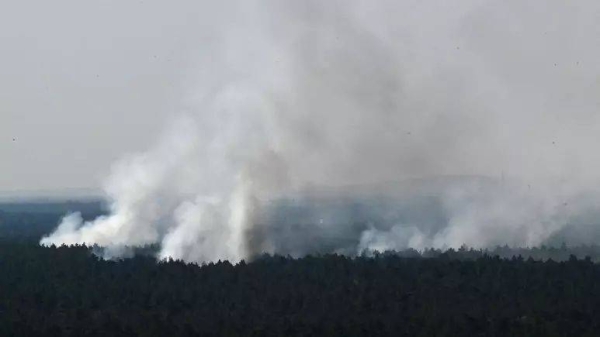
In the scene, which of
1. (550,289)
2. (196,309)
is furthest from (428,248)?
(196,309)

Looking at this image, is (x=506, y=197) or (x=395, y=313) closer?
(x=395, y=313)

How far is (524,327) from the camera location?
87812 millimetres

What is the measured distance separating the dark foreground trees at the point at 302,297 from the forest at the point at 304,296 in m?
0.09

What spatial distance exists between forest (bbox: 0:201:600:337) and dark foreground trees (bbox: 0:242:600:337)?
0.30ft

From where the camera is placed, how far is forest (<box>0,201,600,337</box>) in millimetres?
89375

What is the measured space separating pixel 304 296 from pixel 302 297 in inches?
20.3

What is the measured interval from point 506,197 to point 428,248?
36370 millimetres

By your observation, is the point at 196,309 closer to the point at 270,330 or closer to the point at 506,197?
the point at 270,330

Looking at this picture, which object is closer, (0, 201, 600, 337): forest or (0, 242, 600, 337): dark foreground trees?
(0, 242, 600, 337): dark foreground trees

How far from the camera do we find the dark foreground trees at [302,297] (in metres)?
89.2

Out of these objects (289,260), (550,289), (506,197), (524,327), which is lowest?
(524,327)

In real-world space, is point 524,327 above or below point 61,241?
below

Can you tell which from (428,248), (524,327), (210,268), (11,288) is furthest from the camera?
(428,248)

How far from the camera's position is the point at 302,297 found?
103000 mm
